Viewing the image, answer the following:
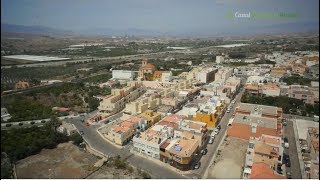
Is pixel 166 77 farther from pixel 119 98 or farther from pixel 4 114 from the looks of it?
pixel 4 114

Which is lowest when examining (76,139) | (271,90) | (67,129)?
(76,139)

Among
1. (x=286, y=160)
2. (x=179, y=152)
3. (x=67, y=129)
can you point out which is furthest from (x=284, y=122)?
(x=67, y=129)

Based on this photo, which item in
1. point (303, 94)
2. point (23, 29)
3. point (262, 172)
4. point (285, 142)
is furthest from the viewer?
point (23, 29)

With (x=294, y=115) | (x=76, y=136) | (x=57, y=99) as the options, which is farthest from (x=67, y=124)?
(x=294, y=115)

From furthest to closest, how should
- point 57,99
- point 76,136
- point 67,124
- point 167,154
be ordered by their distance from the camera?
point 57,99
point 67,124
point 76,136
point 167,154

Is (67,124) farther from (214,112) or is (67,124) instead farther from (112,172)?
(214,112)

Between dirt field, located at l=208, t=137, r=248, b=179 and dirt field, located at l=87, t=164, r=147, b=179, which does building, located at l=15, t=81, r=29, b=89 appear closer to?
dirt field, located at l=87, t=164, r=147, b=179
